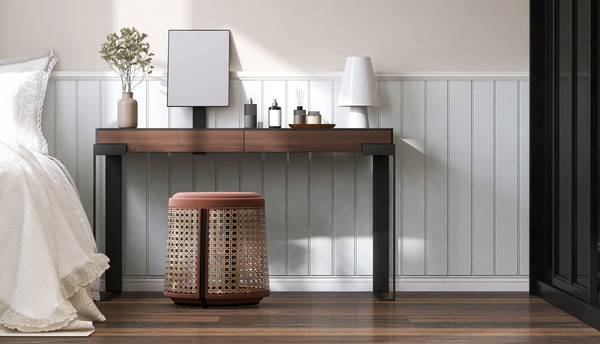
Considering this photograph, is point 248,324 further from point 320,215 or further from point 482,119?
point 482,119

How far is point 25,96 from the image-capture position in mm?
3600

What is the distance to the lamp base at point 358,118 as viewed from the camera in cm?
357

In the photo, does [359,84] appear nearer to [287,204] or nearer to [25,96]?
[287,204]

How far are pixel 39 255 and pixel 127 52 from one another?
4.41 feet

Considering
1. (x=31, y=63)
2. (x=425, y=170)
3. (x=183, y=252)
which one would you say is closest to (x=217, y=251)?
(x=183, y=252)

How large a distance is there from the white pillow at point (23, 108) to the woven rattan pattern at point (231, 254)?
109 cm

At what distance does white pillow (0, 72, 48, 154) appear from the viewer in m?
3.51

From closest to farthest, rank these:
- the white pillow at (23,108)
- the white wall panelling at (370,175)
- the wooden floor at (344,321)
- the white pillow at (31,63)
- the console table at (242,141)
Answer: the wooden floor at (344,321) → the console table at (242,141) → the white pillow at (23,108) → the white pillow at (31,63) → the white wall panelling at (370,175)

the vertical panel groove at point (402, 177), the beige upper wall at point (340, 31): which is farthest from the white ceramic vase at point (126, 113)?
the vertical panel groove at point (402, 177)

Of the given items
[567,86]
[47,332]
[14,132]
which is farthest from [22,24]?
[567,86]

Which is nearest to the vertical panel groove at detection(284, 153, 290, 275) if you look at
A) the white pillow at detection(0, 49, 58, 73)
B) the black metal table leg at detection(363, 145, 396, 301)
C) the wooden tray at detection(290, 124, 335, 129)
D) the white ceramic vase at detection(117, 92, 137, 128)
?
the wooden tray at detection(290, 124, 335, 129)

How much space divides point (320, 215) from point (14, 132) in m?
1.64

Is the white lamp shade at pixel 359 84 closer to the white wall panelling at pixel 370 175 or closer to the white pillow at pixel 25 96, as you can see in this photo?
the white wall panelling at pixel 370 175

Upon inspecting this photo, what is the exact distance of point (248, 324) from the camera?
9.21 ft
